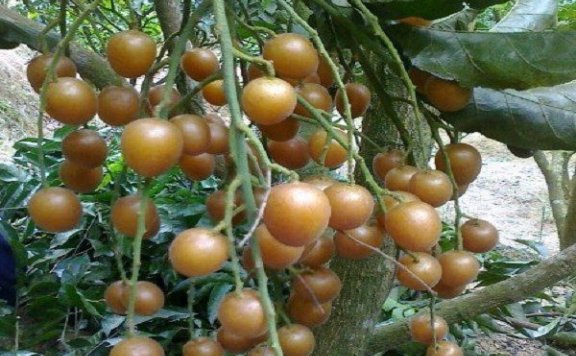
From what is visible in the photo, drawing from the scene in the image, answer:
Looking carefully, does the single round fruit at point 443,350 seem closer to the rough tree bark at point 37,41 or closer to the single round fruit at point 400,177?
the single round fruit at point 400,177

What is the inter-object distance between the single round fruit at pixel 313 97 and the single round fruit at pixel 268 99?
0.33ft

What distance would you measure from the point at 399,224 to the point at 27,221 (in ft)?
4.23

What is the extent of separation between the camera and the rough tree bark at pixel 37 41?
2.64ft

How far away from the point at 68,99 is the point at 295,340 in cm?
22

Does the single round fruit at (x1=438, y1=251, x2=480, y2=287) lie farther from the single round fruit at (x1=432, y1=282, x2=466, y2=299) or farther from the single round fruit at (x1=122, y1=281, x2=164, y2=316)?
the single round fruit at (x1=122, y1=281, x2=164, y2=316)

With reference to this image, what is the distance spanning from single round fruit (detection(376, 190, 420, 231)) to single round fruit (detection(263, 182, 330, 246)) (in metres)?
0.10

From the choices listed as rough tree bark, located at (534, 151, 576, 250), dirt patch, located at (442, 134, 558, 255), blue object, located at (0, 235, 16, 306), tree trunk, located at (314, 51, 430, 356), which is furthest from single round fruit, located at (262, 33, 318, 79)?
dirt patch, located at (442, 134, 558, 255)

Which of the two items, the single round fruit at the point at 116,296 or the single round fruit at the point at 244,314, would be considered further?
the single round fruit at the point at 116,296

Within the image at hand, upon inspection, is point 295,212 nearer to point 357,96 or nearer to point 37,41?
point 357,96

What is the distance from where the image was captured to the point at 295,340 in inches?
18.9

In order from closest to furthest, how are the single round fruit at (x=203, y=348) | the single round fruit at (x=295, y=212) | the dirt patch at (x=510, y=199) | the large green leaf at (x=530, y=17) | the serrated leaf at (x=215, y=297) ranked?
the single round fruit at (x=295, y=212), the single round fruit at (x=203, y=348), the large green leaf at (x=530, y=17), the serrated leaf at (x=215, y=297), the dirt patch at (x=510, y=199)

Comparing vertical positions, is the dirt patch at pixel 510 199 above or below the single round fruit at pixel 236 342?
below

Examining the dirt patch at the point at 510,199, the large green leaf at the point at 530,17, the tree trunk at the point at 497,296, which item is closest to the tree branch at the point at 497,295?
the tree trunk at the point at 497,296

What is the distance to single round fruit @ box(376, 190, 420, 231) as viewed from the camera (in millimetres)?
466
